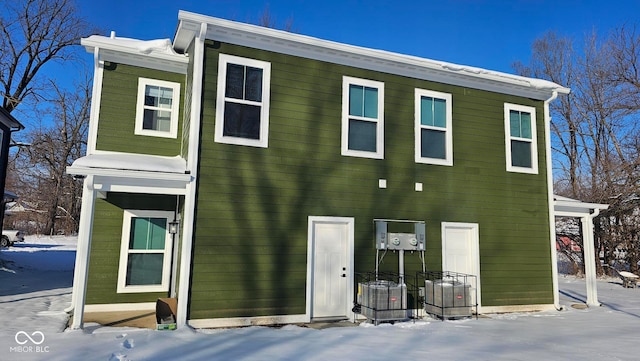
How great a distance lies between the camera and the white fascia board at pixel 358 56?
6.93 metres

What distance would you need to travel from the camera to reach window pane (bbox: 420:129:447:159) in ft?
27.3

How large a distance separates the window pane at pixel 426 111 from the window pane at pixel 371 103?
1041 mm

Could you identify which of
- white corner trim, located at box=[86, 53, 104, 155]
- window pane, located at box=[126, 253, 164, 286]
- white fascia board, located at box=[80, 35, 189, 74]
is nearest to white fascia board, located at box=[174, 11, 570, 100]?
white fascia board, located at box=[80, 35, 189, 74]

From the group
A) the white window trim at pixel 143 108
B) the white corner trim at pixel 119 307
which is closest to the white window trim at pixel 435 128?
the white window trim at pixel 143 108

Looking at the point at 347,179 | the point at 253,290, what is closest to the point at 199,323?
the point at 253,290

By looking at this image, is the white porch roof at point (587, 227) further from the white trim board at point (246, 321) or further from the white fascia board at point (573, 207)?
the white trim board at point (246, 321)

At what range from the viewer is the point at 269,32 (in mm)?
7152

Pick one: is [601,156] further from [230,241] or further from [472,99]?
[230,241]

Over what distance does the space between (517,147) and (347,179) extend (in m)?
4.21

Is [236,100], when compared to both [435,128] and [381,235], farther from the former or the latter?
[435,128]

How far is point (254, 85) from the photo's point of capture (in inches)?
284

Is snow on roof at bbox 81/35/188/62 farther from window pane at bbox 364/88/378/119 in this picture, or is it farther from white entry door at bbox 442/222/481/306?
white entry door at bbox 442/222/481/306

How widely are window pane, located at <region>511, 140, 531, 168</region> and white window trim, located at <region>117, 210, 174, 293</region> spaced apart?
24.2ft

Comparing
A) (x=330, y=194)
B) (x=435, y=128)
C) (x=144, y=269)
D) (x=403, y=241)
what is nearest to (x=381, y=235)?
(x=403, y=241)
